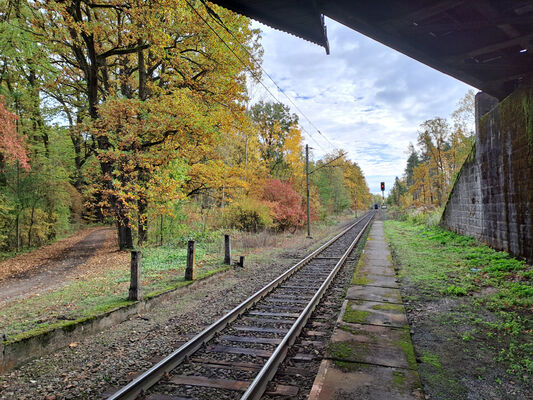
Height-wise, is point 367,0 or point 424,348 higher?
point 367,0

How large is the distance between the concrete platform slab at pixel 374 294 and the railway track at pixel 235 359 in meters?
0.98

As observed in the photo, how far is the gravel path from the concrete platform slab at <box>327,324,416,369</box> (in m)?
2.41

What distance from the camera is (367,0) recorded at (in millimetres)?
4102

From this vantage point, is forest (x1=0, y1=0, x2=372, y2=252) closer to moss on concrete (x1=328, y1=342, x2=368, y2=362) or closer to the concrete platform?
the concrete platform

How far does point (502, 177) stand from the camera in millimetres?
9797

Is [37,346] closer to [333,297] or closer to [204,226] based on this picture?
[333,297]

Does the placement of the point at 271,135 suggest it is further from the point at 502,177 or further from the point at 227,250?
the point at 502,177

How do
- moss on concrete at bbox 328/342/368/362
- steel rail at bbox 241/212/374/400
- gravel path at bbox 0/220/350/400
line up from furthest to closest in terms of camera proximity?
moss on concrete at bbox 328/342/368/362 < gravel path at bbox 0/220/350/400 < steel rail at bbox 241/212/374/400

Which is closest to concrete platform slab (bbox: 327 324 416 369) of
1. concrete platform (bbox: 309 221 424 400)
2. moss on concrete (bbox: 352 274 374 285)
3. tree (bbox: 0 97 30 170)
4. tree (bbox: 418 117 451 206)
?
concrete platform (bbox: 309 221 424 400)

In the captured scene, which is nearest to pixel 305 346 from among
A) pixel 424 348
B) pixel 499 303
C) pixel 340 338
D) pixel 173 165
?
pixel 340 338

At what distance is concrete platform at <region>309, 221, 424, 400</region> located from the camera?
10.6 ft

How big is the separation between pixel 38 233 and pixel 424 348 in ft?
76.7

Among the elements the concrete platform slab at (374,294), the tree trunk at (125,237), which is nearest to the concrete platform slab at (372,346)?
the concrete platform slab at (374,294)

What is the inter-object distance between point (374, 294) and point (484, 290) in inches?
106
